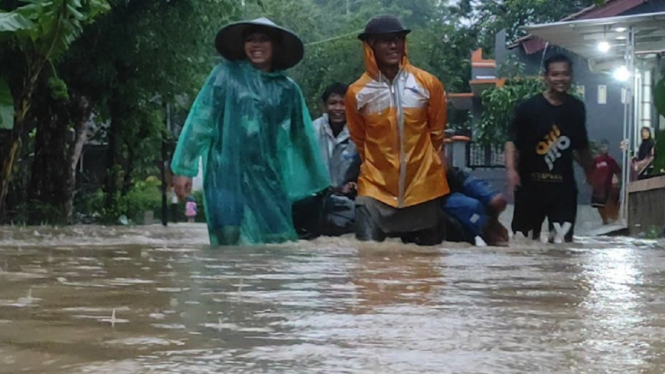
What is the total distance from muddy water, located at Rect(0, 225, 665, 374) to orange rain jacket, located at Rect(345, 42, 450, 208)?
2.09 m

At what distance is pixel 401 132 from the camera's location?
7789mm

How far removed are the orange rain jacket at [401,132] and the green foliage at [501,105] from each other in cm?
1600

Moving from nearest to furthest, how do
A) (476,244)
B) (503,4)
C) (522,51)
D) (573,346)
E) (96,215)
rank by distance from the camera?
1. (573,346)
2. (476,244)
3. (96,215)
4. (522,51)
5. (503,4)

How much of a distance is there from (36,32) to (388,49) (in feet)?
11.5

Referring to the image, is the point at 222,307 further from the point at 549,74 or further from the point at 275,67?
the point at 549,74

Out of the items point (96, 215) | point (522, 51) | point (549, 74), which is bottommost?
point (96, 215)

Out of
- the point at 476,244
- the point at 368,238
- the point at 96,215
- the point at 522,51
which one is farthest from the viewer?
the point at 522,51

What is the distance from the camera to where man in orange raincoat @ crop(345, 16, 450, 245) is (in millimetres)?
7789

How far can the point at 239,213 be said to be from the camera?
25.6ft

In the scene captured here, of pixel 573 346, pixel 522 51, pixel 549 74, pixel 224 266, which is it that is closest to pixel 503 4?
pixel 522 51

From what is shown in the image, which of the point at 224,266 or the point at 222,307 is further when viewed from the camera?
the point at 224,266

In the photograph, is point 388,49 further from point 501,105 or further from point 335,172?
point 501,105

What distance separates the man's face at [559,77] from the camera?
28.0 ft

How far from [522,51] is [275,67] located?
2428cm
